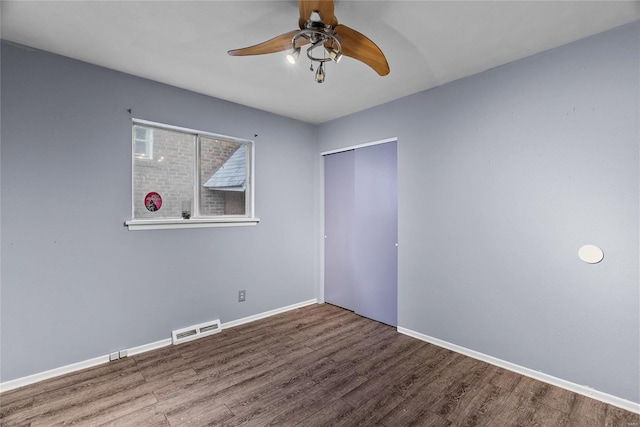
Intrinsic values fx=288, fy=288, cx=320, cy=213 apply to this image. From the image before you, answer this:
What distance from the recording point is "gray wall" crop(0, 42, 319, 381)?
215 cm

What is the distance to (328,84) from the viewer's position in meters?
2.80

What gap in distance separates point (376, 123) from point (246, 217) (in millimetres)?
1918

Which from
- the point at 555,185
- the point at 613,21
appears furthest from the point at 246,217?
the point at 613,21

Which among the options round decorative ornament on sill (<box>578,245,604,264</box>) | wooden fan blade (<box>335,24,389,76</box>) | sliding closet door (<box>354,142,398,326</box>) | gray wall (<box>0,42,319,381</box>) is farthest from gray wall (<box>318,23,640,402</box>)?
gray wall (<box>0,42,319,381</box>)

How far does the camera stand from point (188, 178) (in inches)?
120

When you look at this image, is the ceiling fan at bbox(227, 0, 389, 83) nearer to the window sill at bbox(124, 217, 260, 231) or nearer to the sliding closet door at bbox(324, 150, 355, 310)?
the window sill at bbox(124, 217, 260, 231)

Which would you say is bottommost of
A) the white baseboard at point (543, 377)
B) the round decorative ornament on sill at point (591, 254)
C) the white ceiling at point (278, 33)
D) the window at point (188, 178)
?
the white baseboard at point (543, 377)

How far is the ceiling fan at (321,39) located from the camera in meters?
1.47

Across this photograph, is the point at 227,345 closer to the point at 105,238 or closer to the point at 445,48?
the point at 105,238

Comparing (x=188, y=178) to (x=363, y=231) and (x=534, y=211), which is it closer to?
(x=363, y=231)

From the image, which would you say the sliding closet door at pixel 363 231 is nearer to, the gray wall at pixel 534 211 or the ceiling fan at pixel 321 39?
the gray wall at pixel 534 211

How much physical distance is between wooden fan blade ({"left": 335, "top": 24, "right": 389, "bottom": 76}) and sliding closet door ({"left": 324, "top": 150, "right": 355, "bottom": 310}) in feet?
6.09

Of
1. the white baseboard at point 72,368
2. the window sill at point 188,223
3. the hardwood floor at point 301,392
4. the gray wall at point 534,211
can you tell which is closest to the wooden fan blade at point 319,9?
the gray wall at point 534,211

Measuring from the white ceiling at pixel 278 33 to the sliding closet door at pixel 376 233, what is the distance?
93 cm
